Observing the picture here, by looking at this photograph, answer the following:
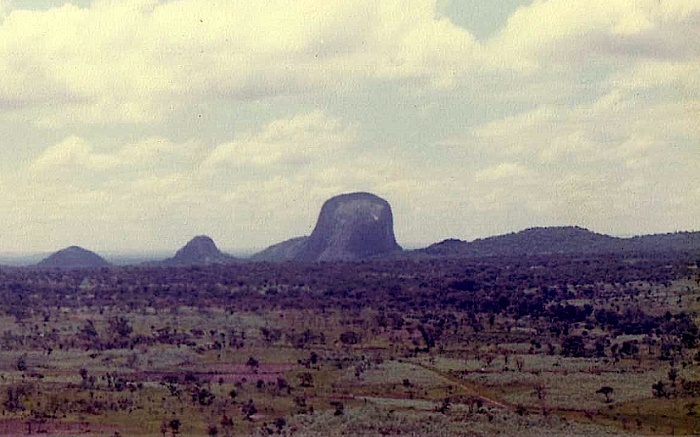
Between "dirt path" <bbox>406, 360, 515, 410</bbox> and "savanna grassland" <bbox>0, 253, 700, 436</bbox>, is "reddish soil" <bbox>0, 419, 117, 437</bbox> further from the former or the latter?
"dirt path" <bbox>406, 360, 515, 410</bbox>

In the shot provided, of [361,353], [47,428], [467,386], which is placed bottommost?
[47,428]

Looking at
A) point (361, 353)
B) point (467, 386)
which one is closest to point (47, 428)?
point (467, 386)

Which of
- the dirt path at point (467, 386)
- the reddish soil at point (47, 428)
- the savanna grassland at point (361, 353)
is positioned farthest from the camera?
the dirt path at point (467, 386)

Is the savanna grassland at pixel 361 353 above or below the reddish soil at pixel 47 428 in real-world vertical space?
above

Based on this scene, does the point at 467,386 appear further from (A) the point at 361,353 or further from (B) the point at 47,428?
(B) the point at 47,428

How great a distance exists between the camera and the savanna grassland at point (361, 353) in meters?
69.7

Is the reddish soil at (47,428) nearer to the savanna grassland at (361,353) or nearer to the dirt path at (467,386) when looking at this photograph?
the savanna grassland at (361,353)

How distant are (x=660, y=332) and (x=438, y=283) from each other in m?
51.0

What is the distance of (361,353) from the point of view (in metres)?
101

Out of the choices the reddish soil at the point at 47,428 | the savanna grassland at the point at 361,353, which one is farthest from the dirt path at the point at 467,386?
the reddish soil at the point at 47,428

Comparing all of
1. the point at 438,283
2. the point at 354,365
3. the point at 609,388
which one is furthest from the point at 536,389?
the point at 438,283

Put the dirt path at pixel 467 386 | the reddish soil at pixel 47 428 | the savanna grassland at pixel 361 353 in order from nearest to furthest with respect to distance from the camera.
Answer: the reddish soil at pixel 47 428, the savanna grassland at pixel 361 353, the dirt path at pixel 467 386

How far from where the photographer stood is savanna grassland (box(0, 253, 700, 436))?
6969 cm

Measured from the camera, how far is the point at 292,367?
93250 mm
